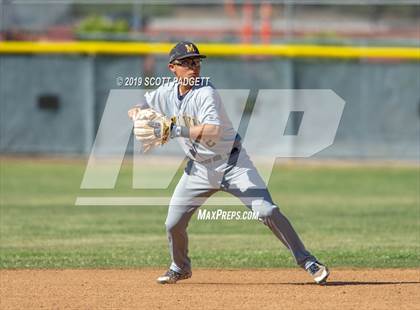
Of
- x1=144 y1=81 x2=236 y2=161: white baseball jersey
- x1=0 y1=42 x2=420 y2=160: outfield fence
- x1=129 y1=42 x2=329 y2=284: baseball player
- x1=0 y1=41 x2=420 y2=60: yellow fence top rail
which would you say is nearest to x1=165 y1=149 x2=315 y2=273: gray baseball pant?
x1=129 y1=42 x2=329 y2=284: baseball player

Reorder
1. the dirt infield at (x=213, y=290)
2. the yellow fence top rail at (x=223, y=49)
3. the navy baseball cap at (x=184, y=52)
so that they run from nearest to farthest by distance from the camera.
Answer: the dirt infield at (x=213, y=290)
the navy baseball cap at (x=184, y=52)
the yellow fence top rail at (x=223, y=49)

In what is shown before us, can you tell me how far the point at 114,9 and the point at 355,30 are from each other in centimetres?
843

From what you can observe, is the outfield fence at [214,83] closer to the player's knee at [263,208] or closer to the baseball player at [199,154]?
the baseball player at [199,154]

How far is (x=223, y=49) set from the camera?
2097cm

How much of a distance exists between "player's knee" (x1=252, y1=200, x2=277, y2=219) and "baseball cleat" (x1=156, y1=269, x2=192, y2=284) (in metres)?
0.97

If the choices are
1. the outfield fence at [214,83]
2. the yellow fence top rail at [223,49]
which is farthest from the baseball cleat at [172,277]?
the outfield fence at [214,83]

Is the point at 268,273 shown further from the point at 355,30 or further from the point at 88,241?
the point at 355,30

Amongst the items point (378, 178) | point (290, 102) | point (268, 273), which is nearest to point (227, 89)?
point (290, 102)

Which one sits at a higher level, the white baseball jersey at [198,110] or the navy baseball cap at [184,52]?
the navy baseball cap at [184,52]

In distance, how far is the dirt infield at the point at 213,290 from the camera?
770cm

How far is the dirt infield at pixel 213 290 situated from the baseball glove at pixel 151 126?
1.32 meters

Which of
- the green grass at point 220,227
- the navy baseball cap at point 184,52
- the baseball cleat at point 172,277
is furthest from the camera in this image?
the green grass at point 220,227

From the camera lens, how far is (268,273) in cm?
963

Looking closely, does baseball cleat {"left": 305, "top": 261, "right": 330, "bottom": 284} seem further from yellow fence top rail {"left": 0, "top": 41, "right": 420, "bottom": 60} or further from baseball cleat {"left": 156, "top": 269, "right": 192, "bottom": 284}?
yellow fence top rail {"left": 0, "top": 41, "right": 420, "bottom": 60}
